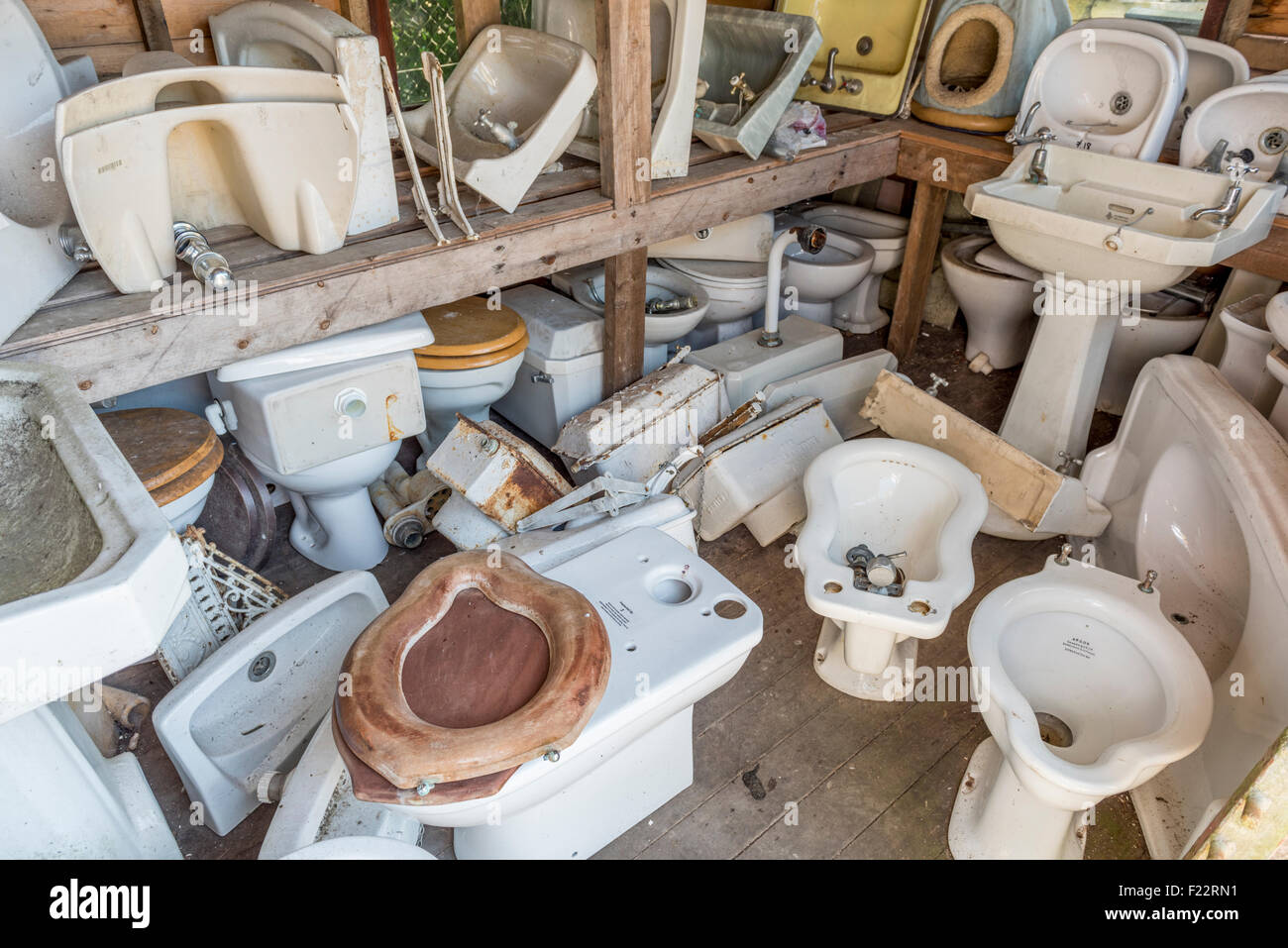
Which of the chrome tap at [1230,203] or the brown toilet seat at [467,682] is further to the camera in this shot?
the chrome tap at [1230,203]

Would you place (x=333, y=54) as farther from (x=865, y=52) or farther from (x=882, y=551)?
(x=865, y=52)

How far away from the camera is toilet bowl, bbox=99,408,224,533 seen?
1589mm

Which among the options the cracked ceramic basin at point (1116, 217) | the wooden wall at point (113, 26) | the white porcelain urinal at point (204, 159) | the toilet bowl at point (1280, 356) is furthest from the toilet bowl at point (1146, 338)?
the wooden wall at point (113, 26)

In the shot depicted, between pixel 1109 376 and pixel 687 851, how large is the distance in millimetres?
2128

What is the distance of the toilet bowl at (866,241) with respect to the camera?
309 centimetres

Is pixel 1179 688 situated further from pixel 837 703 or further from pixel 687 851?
pixel 687 851

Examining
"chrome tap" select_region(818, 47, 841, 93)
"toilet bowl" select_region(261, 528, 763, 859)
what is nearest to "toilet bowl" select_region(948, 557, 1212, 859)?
"toilet bowl" select_region(261, 528, 763, 859)

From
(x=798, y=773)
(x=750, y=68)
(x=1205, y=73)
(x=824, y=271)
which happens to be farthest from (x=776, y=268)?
(x=798, y=773)

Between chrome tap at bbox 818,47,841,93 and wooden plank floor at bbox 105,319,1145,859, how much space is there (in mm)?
1747

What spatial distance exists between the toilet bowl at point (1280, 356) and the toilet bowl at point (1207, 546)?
2.3 inches

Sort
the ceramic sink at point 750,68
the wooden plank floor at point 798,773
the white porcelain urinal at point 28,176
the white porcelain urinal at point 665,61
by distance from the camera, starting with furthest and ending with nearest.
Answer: the ceramic sink at point 750,68, the white porcelain urinal at point 665,61, the wooden plank floor at point 798,773, the white porcelain urinal at point 28,176

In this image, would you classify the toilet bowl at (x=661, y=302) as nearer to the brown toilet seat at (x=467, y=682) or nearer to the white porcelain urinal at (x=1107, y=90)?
the white porcelain urinal at (x=1107, y=90)

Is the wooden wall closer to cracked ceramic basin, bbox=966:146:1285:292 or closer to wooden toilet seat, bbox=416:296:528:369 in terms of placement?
wooden toilet seat, bbox=416:296:528:369

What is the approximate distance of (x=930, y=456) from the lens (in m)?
1.91
